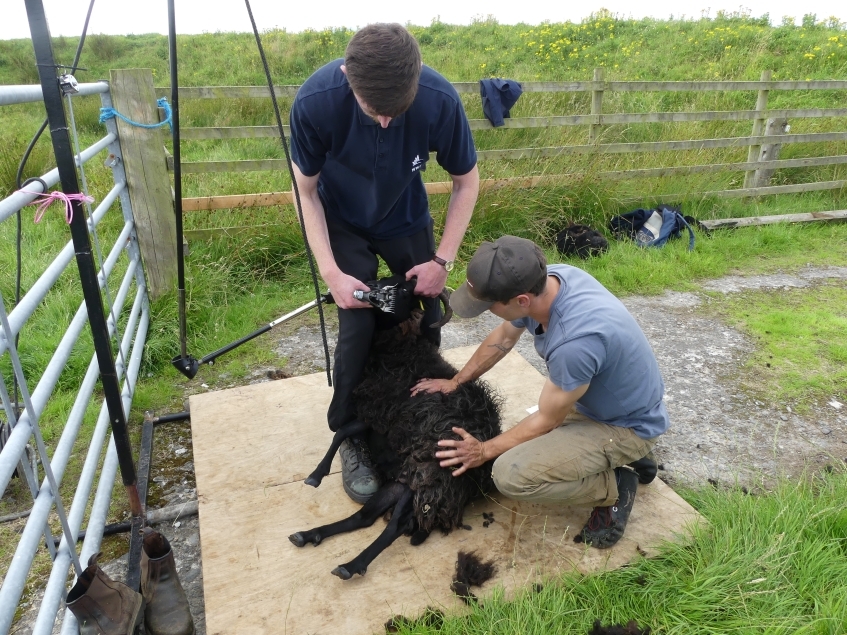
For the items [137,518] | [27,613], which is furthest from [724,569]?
[27,613]

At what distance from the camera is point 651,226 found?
6117 millimetres

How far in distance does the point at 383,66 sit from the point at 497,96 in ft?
13.0

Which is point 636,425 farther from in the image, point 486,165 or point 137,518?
point 486,165

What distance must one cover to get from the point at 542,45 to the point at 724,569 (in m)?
15.4

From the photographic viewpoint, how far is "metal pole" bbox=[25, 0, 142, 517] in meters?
1.46

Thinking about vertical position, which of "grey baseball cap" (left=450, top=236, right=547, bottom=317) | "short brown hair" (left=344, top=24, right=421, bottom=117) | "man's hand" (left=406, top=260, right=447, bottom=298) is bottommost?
"man's hand" (left=406, top=260, right=447, bottom=298)

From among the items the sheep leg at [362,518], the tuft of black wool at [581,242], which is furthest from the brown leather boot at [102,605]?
the tuft of black wool at [581,242]

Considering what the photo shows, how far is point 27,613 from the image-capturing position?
7.34 ft

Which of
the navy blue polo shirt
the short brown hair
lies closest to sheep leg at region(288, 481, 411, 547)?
the navy blue polo shirt

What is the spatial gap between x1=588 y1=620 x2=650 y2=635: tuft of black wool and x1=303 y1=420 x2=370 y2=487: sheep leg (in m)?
1.25

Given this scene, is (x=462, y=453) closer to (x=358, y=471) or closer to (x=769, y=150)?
(x=358, y=471)

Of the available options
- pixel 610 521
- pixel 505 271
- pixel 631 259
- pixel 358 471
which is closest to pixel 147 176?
pixel 358 471

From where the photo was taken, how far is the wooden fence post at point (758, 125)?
710 centimetres

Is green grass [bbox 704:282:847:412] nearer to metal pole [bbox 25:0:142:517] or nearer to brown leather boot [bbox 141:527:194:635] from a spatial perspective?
brown leather boot [bbox 141:527:194:635]
